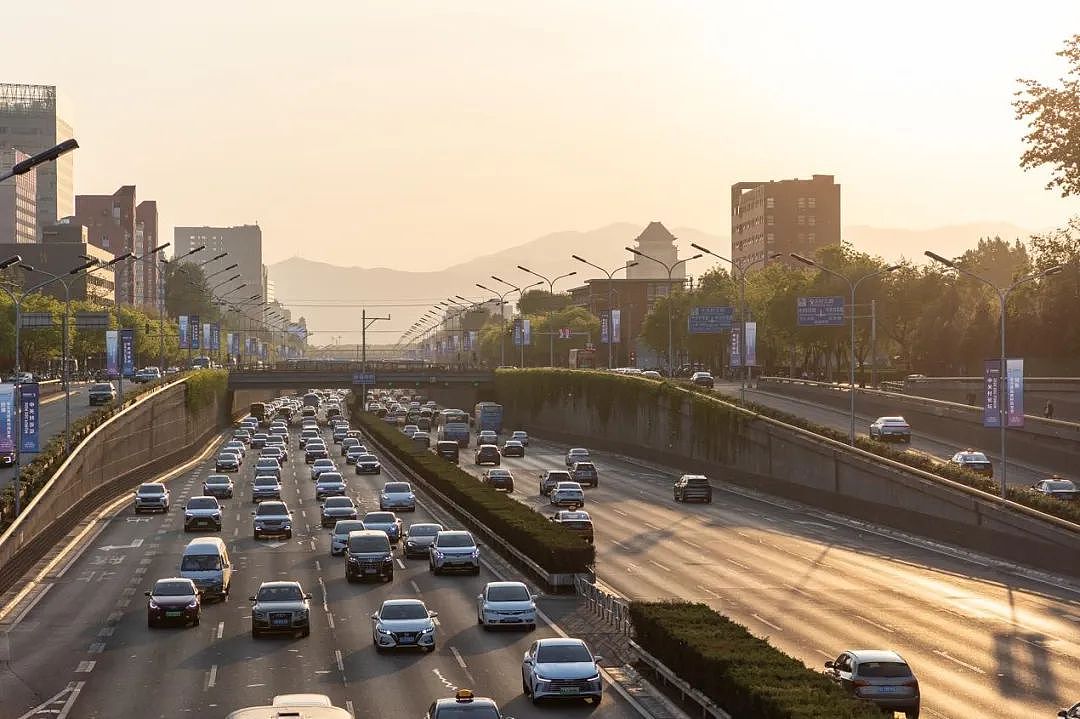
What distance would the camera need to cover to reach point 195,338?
14062cm

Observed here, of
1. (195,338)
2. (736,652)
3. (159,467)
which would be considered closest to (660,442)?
(159,467)

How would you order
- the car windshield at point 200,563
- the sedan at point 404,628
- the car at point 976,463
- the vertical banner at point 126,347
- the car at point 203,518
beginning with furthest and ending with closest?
1. the vertical banner at point 126,347
2. the car at point 976,463
3. the car at point 203,518
4. the car windshield at point 200,563
5. the sedan at point 404,628

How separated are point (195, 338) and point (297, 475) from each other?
36868 millimetres

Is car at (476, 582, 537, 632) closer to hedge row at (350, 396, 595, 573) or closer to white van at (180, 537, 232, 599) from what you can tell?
hedge row at (350, 396, 595, 573)

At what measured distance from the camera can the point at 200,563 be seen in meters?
49.6

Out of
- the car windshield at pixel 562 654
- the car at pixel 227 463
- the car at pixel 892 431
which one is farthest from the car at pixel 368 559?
the car at pixel 227 463

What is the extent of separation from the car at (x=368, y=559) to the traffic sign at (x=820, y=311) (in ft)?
181

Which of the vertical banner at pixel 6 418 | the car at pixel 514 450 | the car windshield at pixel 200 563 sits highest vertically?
the vertical banner at pixel 6 418

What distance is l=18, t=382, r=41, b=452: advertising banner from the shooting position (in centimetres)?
6512

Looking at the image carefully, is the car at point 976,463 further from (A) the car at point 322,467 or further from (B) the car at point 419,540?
(A) the car at point 322,467

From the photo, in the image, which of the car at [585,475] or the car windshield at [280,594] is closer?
the car windshield at [280,594]

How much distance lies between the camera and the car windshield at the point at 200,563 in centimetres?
4950

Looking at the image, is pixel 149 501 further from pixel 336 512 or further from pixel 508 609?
pixel 508 609

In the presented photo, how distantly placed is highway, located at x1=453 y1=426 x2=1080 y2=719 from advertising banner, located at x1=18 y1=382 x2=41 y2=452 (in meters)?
24.2
